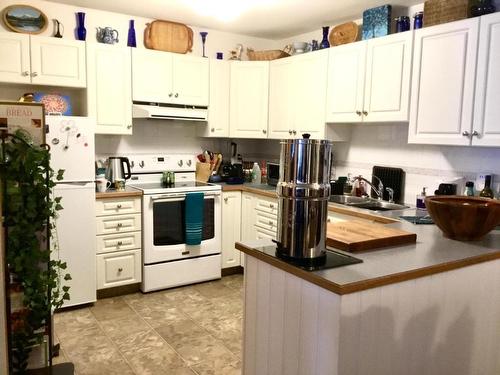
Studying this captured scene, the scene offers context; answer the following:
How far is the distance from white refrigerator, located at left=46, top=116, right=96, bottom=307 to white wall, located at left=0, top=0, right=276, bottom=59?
3.47 ft

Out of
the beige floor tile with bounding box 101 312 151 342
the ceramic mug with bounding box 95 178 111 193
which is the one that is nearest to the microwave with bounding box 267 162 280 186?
the ceramic mug with bounding box 95 178 111 193

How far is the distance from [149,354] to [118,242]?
1149mm

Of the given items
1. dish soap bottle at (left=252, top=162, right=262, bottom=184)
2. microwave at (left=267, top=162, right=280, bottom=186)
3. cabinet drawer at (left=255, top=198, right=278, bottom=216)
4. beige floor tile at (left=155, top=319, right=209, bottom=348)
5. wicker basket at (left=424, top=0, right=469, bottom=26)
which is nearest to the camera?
wicker basket at (left=424, top=0, right=469, bottom=26)

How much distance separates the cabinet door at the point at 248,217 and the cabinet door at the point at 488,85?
6.83ft

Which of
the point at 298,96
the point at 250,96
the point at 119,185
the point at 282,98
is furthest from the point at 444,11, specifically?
the point at 119,185

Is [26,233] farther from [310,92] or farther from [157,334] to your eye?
[310,92]

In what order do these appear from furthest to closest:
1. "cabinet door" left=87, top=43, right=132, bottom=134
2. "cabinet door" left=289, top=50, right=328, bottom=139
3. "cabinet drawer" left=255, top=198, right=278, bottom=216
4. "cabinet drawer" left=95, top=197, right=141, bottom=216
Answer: "cabinet drawer" left=255, top=198, right=278, bottom=216
"cabinet door" left=289, top=50, right=328, bottom=139
"cabinet door" left=87, top=43, right=132, bottom=134
"cabinet drawer" left=95, top=197, right=141, bottom=216

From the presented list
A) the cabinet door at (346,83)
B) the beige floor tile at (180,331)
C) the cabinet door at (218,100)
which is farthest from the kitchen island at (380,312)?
the cabinet door at (218,100)

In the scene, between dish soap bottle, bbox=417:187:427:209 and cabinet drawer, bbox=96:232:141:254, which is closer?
dish soap bottle, bbox=417:187:427:209

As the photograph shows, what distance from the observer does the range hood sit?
3.90 metres

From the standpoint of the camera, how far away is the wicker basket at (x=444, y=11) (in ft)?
9.27

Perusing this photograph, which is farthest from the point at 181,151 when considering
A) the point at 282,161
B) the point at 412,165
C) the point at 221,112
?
the point at 282,161

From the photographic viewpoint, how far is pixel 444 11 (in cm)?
293

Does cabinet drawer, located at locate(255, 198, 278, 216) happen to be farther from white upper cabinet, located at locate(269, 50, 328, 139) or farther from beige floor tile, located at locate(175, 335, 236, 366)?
beige floor tile, located at locate(175, 335, 236, 366)
